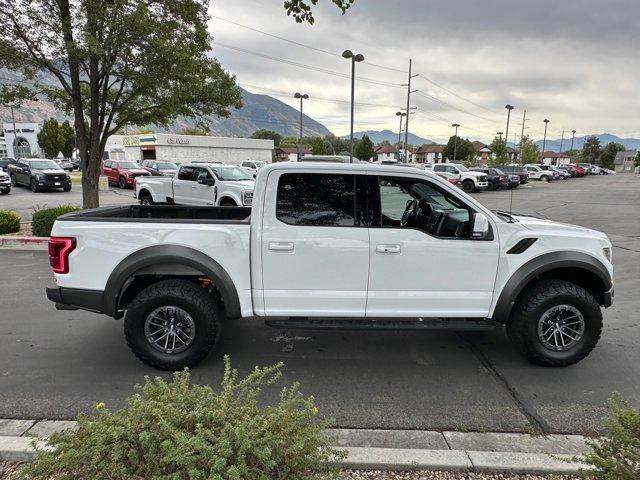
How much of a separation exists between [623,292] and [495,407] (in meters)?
4.48

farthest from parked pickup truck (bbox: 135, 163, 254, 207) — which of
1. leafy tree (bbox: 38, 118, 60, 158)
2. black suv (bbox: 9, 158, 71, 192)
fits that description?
leafy tree (bbox: 38, 118, 60, 158)

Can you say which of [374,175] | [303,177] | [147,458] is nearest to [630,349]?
[374,175]

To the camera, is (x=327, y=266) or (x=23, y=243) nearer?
(x=327, y=266)

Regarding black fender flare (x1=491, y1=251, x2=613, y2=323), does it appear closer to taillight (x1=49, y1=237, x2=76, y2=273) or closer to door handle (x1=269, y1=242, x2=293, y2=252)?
door handle (x1=269, y1=242, x2=293, y2=252)

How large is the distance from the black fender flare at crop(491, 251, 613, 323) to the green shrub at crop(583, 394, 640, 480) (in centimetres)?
162

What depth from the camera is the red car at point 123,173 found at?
1003 inches

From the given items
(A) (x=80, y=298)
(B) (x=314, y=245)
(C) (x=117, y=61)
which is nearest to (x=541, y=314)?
(B) (x=314, y=245)

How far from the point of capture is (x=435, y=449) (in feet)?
9.13

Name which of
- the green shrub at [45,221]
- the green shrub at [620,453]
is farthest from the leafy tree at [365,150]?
the green shrub at [620,453]

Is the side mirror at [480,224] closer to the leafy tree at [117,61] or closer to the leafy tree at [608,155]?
the leafy tree at [117,61]

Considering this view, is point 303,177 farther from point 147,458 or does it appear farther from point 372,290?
point 147,458

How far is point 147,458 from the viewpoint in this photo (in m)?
1.89

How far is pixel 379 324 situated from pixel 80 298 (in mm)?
2669

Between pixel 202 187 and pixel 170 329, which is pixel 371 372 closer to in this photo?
pixel 170 329
